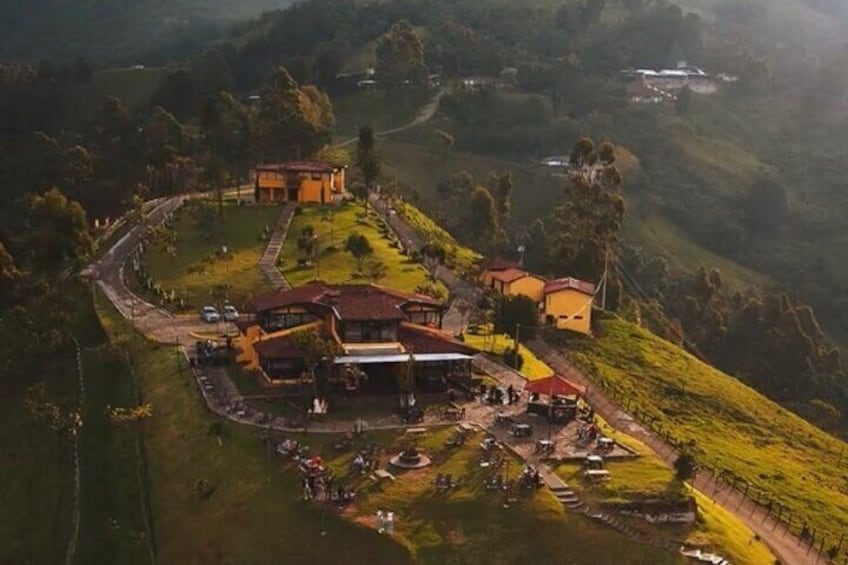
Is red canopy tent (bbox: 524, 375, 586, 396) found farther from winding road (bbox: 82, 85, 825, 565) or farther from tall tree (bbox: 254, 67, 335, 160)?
tall tree (bbox: 254, 67, 335, 160)

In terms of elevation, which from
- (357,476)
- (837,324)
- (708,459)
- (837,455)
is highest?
(357,476)

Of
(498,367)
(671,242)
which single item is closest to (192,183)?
(498,367)

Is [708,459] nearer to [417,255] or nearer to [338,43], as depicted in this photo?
[417,255]

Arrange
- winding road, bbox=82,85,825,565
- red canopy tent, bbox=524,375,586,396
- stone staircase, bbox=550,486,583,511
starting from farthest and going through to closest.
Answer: red canopy tent, bbox=524,375,586,396, winding road, bbox=82,85,825,565, stone staircase, bbox=550,486,583,511

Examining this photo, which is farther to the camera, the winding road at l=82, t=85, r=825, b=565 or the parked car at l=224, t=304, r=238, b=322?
the parked car at l=224, t=304, r=238, b=322

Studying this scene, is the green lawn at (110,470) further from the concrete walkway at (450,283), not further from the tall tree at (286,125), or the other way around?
the tall tree at (286,125)

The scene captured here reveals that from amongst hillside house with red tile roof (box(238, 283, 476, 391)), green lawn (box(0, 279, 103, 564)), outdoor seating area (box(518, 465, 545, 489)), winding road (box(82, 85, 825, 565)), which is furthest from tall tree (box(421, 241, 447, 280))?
outdoor seating area (box(518, 465, 545, 489))

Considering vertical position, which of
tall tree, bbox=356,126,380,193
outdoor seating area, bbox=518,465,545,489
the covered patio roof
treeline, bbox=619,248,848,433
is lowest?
treeline, bbox=619,248,848,433

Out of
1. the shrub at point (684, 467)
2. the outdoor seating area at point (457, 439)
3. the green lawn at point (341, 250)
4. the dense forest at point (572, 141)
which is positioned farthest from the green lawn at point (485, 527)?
the dense forest at point (572, 141)
